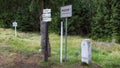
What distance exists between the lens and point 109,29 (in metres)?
40.0

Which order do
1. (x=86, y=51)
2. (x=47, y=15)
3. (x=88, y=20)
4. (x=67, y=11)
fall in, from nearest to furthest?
(x=86, y=51) → (x=67, y=11) → (x=47, y=15) → (x=88, y=20)

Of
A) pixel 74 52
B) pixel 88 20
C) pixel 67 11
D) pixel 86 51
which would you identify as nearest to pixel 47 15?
pixel 67 11

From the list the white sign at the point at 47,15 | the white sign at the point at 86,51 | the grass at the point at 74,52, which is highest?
the white sign at the point at 47,15

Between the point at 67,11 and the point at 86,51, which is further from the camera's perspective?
the point at 67,11

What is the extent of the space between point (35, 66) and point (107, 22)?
29138 millimetres

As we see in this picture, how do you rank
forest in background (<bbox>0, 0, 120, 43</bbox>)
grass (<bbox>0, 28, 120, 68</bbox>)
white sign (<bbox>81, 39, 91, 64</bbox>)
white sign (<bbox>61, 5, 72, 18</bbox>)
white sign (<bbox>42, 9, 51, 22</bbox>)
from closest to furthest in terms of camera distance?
white sign (<bbox>81, 39, 91, 64</bbox>) < white sign (<bbox>61, 5, 72, 18</bbox>) < white sign (<bbox>42, 9, 51, 22</bbox>) < grass (<bbox>0, 28, 120, 68</bbox>) < forest in background (<bbox>0, 0, 120, 43</bbox>)

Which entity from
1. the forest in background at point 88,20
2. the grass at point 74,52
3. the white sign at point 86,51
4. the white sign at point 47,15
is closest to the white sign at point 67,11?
the white sign at point 47,15

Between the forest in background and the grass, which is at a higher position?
the forest in background

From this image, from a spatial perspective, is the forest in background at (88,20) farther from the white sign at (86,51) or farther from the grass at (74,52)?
the white sign at (86,51)

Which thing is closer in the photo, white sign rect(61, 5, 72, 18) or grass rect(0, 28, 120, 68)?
white sign rect(61, 5, 72, 18)

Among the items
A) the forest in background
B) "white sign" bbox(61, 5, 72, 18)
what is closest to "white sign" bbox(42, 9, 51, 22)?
"white sign" bbox(61, 5, 72, 18)

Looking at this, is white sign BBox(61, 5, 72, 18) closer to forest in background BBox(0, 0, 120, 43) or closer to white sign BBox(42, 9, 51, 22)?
white sign BBox(42, 9, 51, 22)

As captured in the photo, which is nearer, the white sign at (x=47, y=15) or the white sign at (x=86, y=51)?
the white sign at (x=86, y=51)

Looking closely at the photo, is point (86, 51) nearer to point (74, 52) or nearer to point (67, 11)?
point (67, 11)
